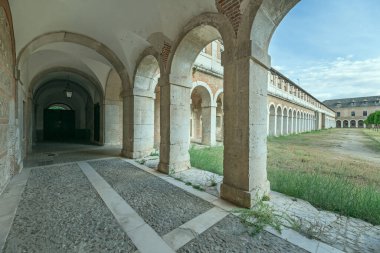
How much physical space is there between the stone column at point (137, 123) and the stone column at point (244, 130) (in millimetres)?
4192

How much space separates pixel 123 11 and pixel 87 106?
11.4 m

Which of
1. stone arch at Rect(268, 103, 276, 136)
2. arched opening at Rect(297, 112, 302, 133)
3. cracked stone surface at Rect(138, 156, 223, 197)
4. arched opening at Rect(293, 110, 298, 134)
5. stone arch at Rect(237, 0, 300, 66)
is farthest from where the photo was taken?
arched opening at Rect(297, 112, 302, 133)

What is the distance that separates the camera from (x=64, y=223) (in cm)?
240

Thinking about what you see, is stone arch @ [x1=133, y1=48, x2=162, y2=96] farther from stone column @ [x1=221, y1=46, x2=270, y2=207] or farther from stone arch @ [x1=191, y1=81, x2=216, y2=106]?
stone arch @ [x1=191, y1=81, x2=216, y2=106]

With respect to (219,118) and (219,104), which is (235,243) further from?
(219,118)

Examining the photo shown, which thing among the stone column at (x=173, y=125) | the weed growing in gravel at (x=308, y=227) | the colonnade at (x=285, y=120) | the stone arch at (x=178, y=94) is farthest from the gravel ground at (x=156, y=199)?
the colonnade at (x=285, y=120)

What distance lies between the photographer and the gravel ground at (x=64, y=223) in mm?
1967

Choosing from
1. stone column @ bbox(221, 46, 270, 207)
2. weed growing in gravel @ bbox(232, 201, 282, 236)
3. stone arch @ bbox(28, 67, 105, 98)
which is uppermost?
stone arch @ bbox(28, 67, 105, 98)

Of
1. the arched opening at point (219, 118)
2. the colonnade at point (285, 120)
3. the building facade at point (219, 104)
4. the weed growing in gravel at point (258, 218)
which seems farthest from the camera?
the colonnade at point (285, 120)

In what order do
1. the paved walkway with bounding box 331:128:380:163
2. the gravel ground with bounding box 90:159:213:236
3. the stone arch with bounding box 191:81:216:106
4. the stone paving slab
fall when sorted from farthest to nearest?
1. the stone arch with bounding box 191:81:216:106
2. the paved walkway with bounding box 331:128:380:163
3. the stone paving slab
4. the gravel ground with bounding box 90:159:213:236

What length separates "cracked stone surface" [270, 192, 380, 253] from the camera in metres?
2.03

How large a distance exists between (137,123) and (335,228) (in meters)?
5.90

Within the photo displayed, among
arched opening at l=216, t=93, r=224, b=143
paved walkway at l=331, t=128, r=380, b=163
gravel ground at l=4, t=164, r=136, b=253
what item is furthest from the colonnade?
gravel ground at l=4, t=164, r=136, b=253

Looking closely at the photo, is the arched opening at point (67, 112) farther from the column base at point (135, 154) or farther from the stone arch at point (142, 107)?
the stone arch at point (142, 107)
